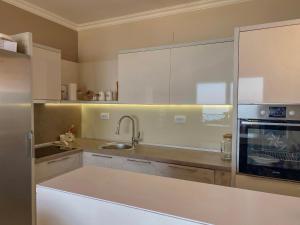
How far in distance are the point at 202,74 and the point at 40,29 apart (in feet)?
6.67

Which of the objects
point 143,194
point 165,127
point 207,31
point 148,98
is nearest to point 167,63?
point 148,98

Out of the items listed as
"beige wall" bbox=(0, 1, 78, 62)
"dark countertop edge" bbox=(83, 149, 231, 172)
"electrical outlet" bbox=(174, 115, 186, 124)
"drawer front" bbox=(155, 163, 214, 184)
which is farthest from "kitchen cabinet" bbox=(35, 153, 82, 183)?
"beige wall" bbox=(0, 1, 78, 62)

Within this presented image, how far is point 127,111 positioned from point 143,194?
2055mm

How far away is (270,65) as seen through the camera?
1.69m

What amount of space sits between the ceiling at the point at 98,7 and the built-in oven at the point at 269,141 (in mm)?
1535

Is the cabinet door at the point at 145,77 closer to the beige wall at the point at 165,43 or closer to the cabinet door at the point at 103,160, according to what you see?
the beige wall at the point at 165,43

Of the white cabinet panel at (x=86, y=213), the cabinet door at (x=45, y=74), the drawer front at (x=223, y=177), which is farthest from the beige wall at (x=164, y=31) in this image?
the white cabinet panel at (x=86, y=213)

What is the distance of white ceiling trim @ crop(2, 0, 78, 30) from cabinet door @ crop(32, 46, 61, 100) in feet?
1.86

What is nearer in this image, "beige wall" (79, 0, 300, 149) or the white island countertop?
the white island countertop

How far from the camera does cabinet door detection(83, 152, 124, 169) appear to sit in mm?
2436

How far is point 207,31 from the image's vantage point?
2555 mm

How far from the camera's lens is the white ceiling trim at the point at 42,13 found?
2.51m

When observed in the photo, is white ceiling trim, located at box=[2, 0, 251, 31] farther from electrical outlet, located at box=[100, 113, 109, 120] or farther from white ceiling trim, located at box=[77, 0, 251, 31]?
electrical outlet, located at box=[100, 113, 109, 120]

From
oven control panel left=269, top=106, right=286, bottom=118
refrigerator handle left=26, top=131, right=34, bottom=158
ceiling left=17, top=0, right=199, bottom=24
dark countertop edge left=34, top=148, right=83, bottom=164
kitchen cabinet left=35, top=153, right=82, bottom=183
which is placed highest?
ceiling left=17, top=0, right=199, bottom=24
